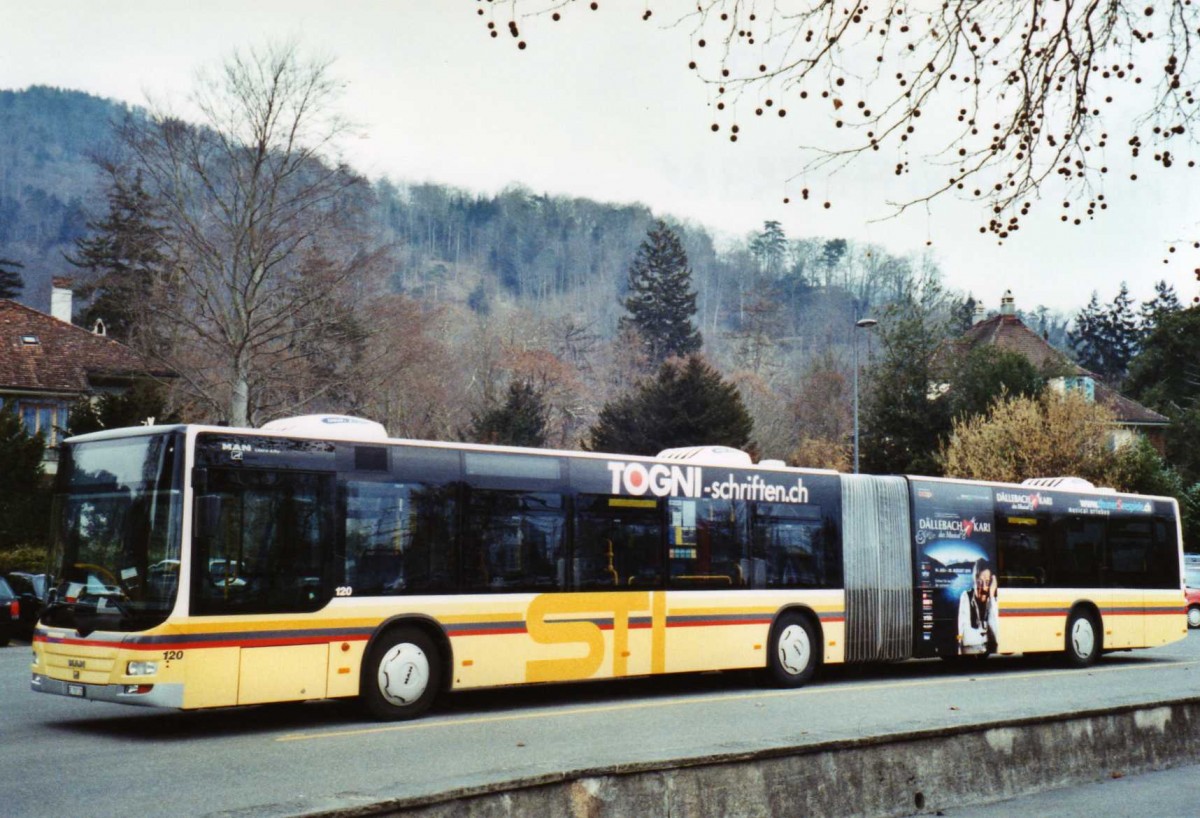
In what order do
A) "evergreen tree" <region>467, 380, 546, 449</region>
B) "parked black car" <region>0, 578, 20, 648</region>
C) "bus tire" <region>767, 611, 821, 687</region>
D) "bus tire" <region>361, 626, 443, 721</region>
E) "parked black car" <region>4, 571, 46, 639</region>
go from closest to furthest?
"bus tire" <region>361, 626, 443, 721</region> < "bus tire" <region>767, 611, 821, 687</region> < "parked black car" <region>0, 578, 20, 648</region> < "parked black car" <region>4, 571, 46, 639</region> < "evergreen tree" <region>467, 380, 546, 449</region>

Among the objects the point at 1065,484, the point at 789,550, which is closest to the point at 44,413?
the point at 1065,484

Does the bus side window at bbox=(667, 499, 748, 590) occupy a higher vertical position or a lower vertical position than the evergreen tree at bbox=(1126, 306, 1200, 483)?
lower

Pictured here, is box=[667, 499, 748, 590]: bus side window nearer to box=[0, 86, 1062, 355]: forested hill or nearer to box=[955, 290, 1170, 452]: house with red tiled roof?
box=[955, 290, 1170, 452]: house with red tiled roof

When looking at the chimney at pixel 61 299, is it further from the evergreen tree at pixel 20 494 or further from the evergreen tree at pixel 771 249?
the evergreen tree at pixel 771 249

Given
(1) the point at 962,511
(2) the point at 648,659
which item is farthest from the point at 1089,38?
(1) the point at 962,511

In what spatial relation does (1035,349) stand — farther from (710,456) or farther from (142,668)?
(142,668)

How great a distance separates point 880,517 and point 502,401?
55.0 metres

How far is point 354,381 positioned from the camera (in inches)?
1588

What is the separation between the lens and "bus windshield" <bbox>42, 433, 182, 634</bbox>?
11.8 m

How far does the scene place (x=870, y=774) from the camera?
8.08 m

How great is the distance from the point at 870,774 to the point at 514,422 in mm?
54277

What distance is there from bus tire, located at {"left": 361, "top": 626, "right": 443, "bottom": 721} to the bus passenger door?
0.61m

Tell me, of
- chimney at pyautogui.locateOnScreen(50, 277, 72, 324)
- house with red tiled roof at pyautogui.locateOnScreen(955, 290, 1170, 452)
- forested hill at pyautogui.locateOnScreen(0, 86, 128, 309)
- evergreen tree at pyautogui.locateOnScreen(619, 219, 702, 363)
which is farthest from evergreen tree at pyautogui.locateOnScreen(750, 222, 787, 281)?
chimney at pyautogui.locateOnScreen(50, 277, 72, 324)

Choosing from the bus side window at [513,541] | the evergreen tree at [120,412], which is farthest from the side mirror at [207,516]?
the evergreen tree at [120,412]
